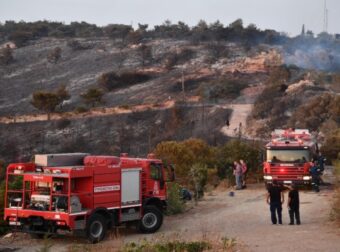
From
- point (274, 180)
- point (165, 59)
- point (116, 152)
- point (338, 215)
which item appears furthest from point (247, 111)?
point (338, 215)

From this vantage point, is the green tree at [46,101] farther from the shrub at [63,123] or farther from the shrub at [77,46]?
the shrub at [77,46]

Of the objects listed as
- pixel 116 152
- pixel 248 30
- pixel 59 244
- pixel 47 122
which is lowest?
pixel 59 244

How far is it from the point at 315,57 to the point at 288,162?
225ft

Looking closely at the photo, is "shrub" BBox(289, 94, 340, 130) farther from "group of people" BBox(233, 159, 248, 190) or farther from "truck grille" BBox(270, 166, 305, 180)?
"truck grille" BBox(270, 166, 305, 180)

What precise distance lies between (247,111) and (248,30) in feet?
152

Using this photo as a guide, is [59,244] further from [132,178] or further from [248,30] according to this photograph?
[248,30]

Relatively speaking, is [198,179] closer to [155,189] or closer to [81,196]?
[155,189]

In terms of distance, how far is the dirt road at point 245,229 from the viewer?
607 inches

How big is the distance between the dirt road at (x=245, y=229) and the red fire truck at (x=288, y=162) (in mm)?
1506

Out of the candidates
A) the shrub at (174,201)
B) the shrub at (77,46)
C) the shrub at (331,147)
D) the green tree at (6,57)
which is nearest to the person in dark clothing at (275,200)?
the shrub at (174,201)

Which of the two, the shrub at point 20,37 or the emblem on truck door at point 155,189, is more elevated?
the shrub at point 20,37

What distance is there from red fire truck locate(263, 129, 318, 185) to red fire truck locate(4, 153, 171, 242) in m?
10.5

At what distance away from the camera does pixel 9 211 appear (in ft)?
53.7

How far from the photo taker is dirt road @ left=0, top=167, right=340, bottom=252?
1541cm
